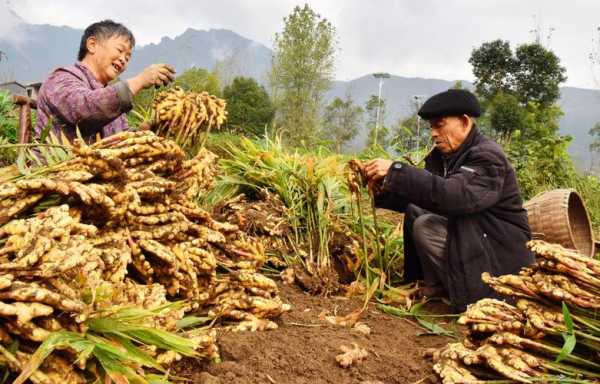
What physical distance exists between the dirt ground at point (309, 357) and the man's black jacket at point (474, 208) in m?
0.53

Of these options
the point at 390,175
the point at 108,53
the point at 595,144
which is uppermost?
the point at 595,144

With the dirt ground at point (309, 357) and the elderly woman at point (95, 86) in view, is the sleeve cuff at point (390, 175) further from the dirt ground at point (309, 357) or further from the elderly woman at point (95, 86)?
the elderly woman at point (95, 86)

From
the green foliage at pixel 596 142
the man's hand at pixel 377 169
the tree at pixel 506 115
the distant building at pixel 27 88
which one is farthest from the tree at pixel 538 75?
the man's hand at pixel 377 169

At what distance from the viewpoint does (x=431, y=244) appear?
11.9ft

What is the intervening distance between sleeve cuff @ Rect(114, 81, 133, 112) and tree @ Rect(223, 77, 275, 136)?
2259 cm

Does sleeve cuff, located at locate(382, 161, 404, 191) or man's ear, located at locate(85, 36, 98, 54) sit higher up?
man's ear, located at locate(85, 36, 98, 54)

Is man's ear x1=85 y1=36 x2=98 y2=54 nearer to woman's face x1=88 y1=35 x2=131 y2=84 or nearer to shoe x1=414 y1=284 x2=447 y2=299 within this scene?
woman's face x1=88 y1=35 x2=131 y2=84

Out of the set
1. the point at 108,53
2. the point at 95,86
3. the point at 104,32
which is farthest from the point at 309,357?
the point at 104,32

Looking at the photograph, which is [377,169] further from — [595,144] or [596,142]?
[596,142]

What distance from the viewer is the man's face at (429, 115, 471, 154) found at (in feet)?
11.3

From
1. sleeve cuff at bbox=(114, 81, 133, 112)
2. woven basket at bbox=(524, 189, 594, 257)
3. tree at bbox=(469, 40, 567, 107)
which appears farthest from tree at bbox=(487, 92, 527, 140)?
sleeve cuff at bbox=(114, 81, 133, 112)

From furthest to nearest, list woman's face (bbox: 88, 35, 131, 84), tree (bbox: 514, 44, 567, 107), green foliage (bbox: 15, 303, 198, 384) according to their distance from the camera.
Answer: tree (bbox: 514, 44, 567, 107), woman's face (bbox: 88, 35, 131, 84), green foliage (bbox: 15, 303, 198, 384)

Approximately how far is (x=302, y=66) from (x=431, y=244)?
2921cm

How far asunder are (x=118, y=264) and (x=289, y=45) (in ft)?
103
